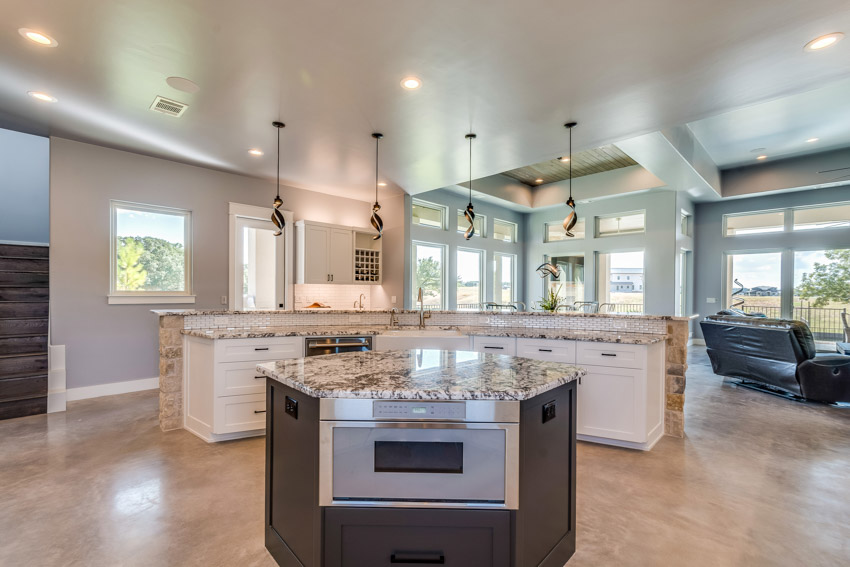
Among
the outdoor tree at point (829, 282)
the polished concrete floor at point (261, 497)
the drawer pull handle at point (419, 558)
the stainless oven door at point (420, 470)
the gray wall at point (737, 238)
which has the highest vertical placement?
the gray wall at point (737, 238)

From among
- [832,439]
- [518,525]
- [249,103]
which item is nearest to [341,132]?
[249,103]

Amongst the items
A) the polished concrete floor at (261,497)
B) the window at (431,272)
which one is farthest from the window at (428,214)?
the polished concrete floor at (261,497)

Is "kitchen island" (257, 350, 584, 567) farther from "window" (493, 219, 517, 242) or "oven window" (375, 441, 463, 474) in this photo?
"window" (493, 219, 517, 242)

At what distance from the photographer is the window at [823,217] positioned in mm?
7254

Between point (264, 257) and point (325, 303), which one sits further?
point (325, 303)

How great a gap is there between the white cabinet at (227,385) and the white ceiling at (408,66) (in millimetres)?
2128

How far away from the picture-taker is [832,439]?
10.8 feet

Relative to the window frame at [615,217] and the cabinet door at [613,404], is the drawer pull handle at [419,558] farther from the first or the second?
the window frame at [615,217]

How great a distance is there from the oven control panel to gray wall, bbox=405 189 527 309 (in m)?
4.89

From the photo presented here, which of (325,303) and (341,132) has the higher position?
(341,132)

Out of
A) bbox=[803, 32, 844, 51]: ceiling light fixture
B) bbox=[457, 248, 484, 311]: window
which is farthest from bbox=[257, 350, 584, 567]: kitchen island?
bbox=[457, 248, 484, 311]: window

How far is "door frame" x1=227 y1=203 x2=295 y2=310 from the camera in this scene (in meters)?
5.43

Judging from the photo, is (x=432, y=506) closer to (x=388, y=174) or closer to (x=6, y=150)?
(x=388, y=174)

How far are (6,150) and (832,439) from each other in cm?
961
